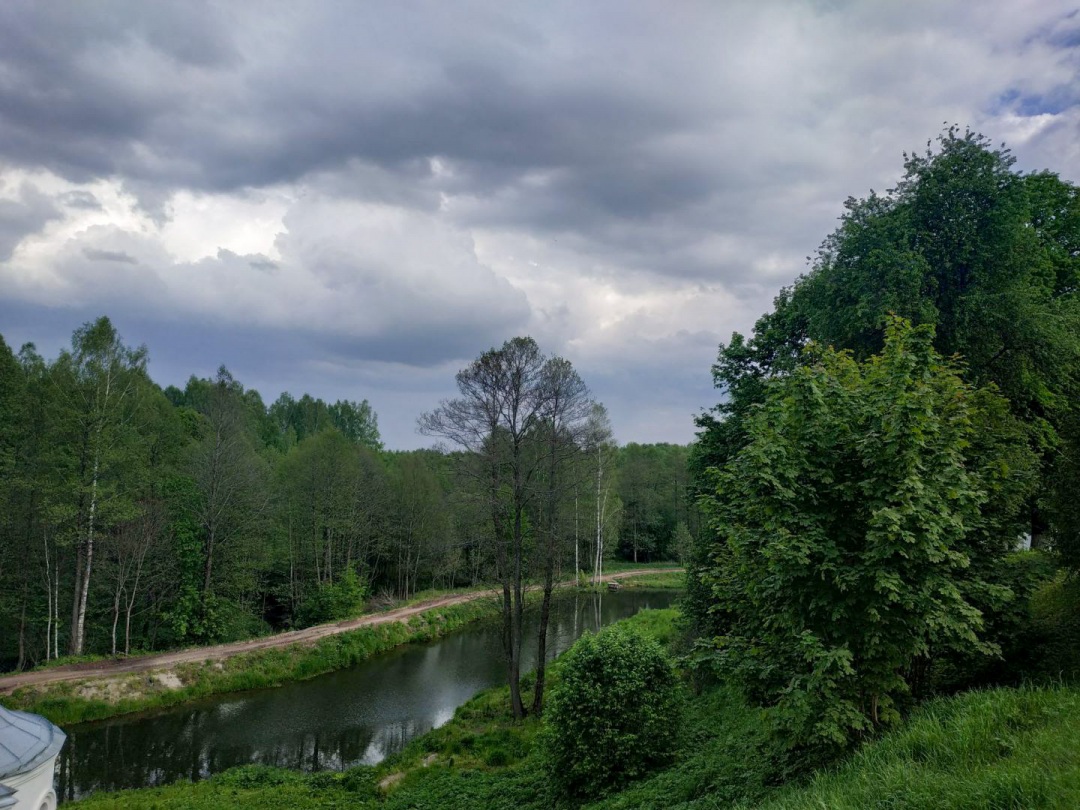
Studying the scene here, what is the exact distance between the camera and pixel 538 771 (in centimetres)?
1431

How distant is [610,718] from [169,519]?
30.7 meters

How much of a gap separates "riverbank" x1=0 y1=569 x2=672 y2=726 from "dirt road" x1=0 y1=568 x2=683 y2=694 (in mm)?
37

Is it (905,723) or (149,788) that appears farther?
(149,788)

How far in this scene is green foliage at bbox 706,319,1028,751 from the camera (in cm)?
692

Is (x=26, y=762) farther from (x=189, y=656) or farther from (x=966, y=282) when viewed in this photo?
(x=189, y=656)

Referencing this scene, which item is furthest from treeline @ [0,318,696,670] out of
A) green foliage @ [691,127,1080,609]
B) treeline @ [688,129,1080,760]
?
treeline @ [688,129,1080,760]

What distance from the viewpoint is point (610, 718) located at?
11664 mm

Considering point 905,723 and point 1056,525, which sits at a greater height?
point 1056,525

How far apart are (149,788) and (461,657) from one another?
59.6 feet

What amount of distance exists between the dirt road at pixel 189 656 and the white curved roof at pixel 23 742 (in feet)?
59.6

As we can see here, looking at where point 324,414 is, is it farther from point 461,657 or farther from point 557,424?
point 557,424

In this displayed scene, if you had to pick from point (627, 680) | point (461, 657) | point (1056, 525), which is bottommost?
point (461, 657)

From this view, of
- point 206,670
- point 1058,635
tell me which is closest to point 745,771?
point 1058,635

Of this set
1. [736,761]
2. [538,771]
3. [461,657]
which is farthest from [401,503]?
[736,761]
